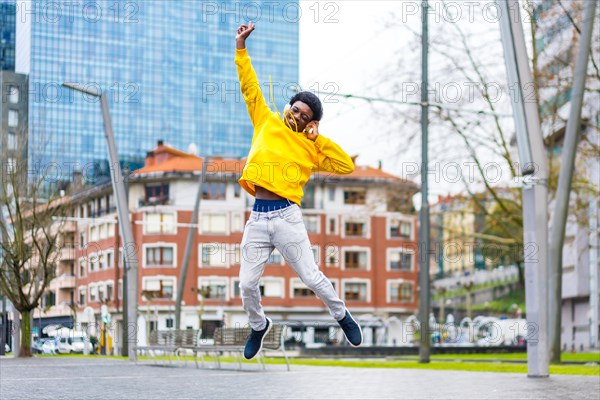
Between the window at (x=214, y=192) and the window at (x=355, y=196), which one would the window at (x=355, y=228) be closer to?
the window at (x=355, y=196)

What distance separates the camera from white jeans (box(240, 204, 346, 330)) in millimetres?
6293

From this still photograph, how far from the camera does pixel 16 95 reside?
40.5m

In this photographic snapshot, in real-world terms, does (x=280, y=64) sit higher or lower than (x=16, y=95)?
higher

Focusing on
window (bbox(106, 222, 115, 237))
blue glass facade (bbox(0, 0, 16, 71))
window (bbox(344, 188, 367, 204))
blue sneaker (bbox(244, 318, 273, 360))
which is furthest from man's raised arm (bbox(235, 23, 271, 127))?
window (bbox(344, 188, 367, 204))

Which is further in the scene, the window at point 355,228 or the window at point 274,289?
the window at point 355,228

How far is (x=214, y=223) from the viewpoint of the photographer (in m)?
83.6

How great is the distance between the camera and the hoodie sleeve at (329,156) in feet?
21.8

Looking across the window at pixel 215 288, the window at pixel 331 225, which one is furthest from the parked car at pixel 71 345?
the window at pixel 331 225

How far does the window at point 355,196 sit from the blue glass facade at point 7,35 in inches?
1751

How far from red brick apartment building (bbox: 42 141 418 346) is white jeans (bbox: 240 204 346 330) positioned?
234 ft

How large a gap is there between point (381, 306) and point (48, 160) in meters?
52.7

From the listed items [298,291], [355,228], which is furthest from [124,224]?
[355,228]

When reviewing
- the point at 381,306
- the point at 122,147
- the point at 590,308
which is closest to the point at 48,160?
the point at 590,308

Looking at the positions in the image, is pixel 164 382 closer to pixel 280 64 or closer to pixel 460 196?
pixel 460 196
